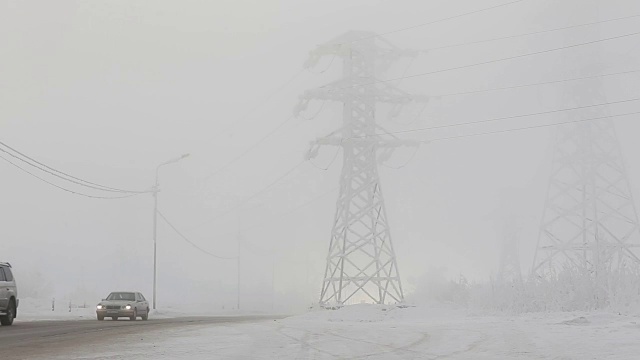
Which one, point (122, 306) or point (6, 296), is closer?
point (6, 296)

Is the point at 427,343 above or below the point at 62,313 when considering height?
below

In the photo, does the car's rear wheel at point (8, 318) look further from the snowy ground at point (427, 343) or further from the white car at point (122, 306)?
the snowy ground at point (427, 343)

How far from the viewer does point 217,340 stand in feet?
54.0

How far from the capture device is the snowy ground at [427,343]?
11961mm

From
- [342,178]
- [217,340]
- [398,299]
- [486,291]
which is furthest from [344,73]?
[217,340]

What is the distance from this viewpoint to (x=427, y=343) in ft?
46.6

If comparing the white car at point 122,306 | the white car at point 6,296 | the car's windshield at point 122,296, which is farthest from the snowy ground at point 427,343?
the car's windshield at point 122,296

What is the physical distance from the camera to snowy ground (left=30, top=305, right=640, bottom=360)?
39.2 ft

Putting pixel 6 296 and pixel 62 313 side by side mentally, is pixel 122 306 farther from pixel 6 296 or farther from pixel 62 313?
pixel 62 313

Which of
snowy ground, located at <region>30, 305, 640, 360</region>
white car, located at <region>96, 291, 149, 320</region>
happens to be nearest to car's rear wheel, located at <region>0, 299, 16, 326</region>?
white car, located at <region>96, 291, 149, 320</region>

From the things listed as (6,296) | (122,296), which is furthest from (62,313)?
(6,296)

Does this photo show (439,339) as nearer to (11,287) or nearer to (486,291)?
(486,291)

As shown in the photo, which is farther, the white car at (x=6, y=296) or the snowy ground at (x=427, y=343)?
the white car at (x=6, y=296)

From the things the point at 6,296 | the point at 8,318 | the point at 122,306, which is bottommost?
the point at 8,318
